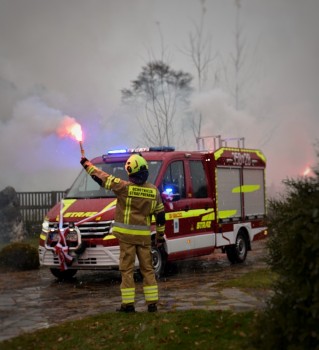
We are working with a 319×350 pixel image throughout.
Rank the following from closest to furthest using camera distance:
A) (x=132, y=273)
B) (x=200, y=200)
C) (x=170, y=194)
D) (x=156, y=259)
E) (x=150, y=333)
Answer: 1. (x=150, y=333)
2. (x=132, y=273)
3. (x=156, y=259)
4. (x=170, y=194)
5. (x=200, y=200)

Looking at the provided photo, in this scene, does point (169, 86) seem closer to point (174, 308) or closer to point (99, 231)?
point (99, 231)

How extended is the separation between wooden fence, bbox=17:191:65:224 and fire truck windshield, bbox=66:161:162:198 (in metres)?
7.23

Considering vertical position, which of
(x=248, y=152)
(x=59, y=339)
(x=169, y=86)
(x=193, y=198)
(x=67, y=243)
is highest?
(x=169, y=86)

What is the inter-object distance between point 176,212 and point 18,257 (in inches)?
140

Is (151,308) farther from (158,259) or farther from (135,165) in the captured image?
(158,259)

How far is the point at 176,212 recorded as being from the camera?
36.3ft

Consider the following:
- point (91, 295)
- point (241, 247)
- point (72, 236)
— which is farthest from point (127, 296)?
point (241, 247)

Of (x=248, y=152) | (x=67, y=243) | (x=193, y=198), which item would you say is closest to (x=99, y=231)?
(x=67, y=243)

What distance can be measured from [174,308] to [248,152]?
23.6 feet

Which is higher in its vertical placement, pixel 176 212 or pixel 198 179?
pixel 198 179

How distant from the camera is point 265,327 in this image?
4.45 m

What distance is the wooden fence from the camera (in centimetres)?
1834

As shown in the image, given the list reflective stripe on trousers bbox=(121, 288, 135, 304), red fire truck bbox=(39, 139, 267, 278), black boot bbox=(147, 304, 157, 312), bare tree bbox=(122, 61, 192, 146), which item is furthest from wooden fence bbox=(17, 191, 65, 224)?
black boot bbox=(147, 304, 157, 312)

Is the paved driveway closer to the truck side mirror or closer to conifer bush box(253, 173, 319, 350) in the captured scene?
conifer bush box(253, 173, 319, 350)
